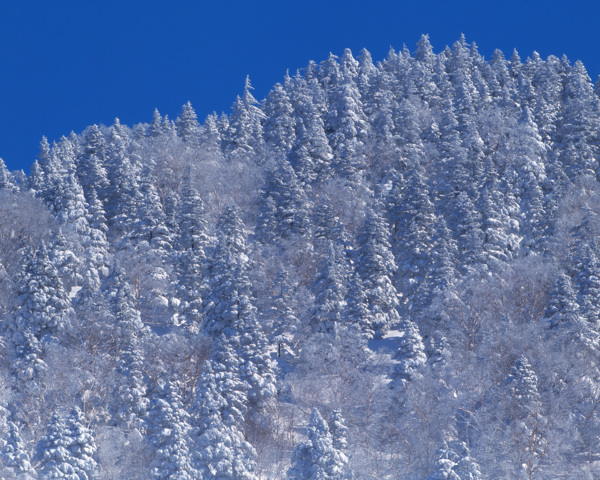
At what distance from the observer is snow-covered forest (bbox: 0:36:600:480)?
46781mm

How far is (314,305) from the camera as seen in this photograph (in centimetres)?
6412

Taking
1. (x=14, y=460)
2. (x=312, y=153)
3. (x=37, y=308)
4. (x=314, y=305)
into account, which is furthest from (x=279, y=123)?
(x=14, y=460)

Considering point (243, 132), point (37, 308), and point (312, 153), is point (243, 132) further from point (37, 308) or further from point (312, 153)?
point (37, 308)

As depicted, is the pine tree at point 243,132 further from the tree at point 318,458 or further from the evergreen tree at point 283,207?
the tree at point 318,458

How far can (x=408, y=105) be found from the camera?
373 feet

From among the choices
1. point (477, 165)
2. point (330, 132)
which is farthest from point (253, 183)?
point (477, 165)

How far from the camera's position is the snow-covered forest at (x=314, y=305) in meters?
46.8

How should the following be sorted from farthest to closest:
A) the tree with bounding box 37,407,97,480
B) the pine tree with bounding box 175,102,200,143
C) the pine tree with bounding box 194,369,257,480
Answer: the pine tree with bounding box 175,102,200,143
the pine tree with bounding box 194,369,257,480
the tree with bounding box 37,407,97,480

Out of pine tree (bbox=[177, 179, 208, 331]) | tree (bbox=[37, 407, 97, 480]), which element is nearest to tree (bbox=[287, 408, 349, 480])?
tree (bbox=[37, 407, 97, 480])

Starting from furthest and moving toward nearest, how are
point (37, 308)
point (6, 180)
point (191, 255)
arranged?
1. point (6, 180)
2. point (191, 255)
3. point (37, 308)

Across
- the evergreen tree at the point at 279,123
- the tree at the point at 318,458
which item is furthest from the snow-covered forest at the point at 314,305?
the evergreen tree at the point at 279,123

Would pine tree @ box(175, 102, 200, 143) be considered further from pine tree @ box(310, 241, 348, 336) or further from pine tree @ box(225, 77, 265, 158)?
pine tree @ box(310, 241, 348, 336)

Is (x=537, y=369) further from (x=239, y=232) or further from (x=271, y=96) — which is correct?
(x=271, y=96)

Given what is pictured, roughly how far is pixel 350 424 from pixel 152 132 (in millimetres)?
82288
